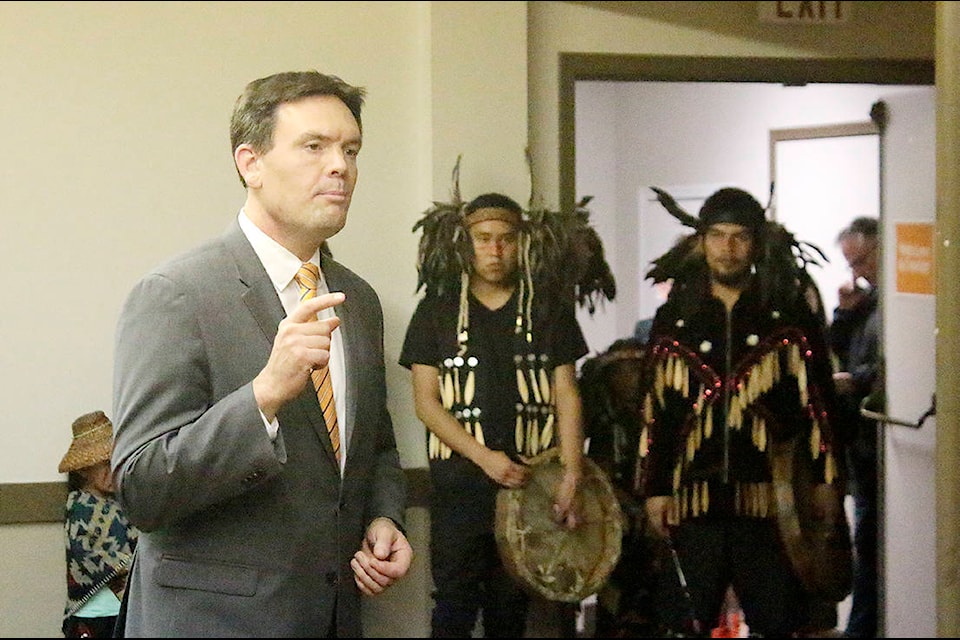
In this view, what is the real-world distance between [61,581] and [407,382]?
6.05 feet

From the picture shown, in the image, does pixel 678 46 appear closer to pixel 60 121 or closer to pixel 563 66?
pixel 563 66

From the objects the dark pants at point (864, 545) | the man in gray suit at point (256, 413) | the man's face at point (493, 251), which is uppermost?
the man's face at point (493, 251)

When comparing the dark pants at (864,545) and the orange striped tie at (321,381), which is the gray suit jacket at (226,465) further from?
the dark pants at (864,545)

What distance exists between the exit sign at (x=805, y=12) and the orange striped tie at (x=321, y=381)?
3.15 meters

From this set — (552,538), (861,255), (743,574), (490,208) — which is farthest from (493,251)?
(861,255)

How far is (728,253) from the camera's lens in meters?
4.46

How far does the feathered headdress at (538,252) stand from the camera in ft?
12.9

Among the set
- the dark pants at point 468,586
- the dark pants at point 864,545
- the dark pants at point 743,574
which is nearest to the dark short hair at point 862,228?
the dark pants at point 864,545

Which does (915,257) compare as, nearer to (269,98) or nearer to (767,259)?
Answer: (767,259)

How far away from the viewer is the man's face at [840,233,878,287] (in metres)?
5.66

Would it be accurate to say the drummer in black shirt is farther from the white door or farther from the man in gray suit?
the man in gray suit

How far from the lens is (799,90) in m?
6.58

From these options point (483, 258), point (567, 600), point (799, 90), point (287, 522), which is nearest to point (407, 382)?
point (483, 258)

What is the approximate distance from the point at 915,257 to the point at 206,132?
2812 mm
